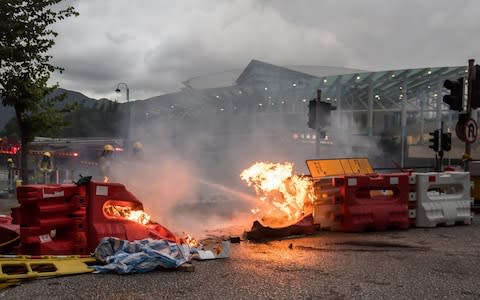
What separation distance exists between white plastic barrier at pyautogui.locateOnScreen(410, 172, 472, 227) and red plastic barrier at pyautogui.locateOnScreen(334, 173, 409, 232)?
334mm

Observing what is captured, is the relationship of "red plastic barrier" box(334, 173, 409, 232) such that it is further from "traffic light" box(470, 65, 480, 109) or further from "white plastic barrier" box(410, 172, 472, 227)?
"traffic light" box(470, 65, 480, 109)

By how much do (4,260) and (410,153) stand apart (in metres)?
31.4

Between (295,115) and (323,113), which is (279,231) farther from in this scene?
(295,115)

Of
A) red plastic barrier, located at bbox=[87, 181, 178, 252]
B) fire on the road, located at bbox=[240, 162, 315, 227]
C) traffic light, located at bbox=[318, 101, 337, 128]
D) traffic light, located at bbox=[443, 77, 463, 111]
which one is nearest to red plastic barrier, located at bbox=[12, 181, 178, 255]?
red plastic barrier, located at bbox=[87, 181, 178, 252]

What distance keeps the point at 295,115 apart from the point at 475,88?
2158cm

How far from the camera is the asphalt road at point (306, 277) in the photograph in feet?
12.8

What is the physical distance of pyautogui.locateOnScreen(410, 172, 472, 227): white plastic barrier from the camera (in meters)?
7.74

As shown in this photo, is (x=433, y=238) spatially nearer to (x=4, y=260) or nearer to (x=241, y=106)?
(x=4, y=260)

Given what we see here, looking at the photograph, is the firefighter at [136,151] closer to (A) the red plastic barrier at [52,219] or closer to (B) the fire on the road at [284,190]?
(B) the fire on the road at [284,190]

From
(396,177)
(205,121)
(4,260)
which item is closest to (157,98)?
(205,121)

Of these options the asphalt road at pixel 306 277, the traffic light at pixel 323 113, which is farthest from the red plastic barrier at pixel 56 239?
the traffic light at pixel 323 113

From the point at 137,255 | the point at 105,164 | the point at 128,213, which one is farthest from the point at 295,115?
the point at 137,255

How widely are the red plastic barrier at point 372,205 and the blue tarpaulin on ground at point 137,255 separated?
126 inches

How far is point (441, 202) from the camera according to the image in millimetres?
7922
